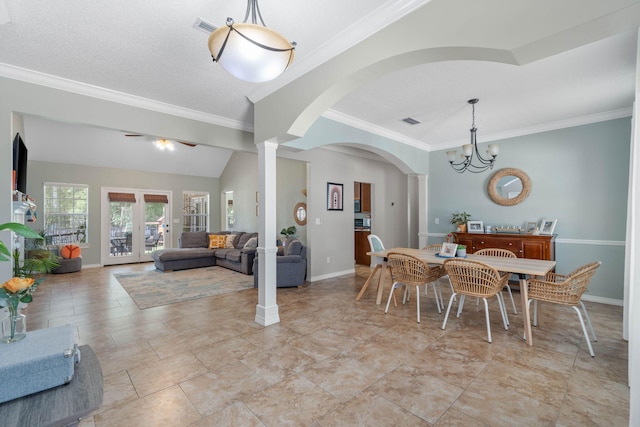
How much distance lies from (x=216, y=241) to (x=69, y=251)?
3.15 metres

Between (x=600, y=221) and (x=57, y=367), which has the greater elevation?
(x=600, y=221)

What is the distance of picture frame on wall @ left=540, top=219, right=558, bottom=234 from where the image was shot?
455 cm

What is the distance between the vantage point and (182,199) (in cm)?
902

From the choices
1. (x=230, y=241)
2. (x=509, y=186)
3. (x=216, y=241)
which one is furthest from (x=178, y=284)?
(x=509, y=186)

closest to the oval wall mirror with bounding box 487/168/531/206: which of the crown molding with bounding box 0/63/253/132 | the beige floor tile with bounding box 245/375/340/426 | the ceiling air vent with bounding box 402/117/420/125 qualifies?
the ceiling air vent with bounding box 402/117/420/125

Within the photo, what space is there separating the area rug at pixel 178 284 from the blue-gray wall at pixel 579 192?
4.80 m

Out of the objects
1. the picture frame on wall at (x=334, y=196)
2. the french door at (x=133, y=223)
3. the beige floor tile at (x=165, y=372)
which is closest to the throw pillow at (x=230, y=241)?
the french door at (x=133, y=223)

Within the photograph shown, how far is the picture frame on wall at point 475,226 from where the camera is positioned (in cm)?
521

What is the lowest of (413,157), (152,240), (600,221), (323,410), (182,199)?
(323,410)

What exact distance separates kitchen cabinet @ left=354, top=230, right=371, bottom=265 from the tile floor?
3.45m

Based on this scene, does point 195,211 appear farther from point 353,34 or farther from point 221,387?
point 353,34

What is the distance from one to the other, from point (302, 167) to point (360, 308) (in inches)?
166

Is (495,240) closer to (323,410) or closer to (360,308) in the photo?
(360,308)

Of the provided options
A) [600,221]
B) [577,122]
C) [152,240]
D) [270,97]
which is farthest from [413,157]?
[152,240]
